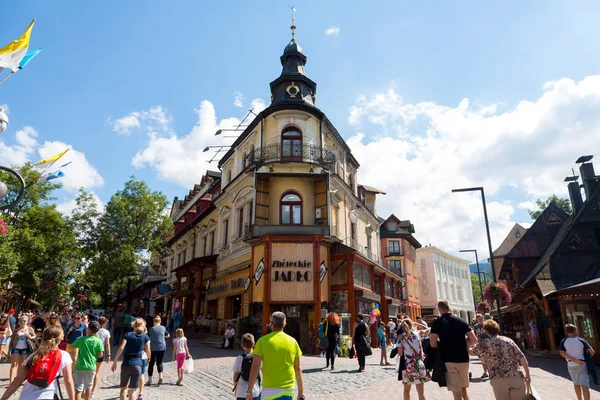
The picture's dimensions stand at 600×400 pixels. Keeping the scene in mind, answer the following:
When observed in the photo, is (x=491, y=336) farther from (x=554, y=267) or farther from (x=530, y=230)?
(x=530, y=230)

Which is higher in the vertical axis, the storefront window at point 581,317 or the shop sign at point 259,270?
the shop sign at point 259,270

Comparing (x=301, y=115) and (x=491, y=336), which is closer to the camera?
(x=491, y=336)

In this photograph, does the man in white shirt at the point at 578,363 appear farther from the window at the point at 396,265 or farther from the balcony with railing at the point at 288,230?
the window at the point at 396,265

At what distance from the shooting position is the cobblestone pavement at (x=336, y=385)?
28.1 ft

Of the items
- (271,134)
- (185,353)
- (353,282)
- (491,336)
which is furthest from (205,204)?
(491,336)

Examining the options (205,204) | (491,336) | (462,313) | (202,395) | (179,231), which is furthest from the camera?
(462,313)

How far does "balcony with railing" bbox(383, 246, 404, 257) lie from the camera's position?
41.5 m

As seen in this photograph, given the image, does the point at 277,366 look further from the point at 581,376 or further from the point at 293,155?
the point at 293,155

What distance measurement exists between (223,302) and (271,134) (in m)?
11.2

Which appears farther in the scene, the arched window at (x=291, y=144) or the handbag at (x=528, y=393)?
the arched window at (x=291, y=144)

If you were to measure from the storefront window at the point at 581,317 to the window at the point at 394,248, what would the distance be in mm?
25699

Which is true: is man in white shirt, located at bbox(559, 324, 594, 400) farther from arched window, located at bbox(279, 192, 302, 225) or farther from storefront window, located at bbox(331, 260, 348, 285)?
arched window, located at bbox(279, 192, 302, 225)

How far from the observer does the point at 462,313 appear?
198 ft

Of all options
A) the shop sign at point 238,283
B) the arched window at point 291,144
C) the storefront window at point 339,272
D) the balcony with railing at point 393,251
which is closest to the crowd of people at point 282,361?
the shop sign at point 238,283
